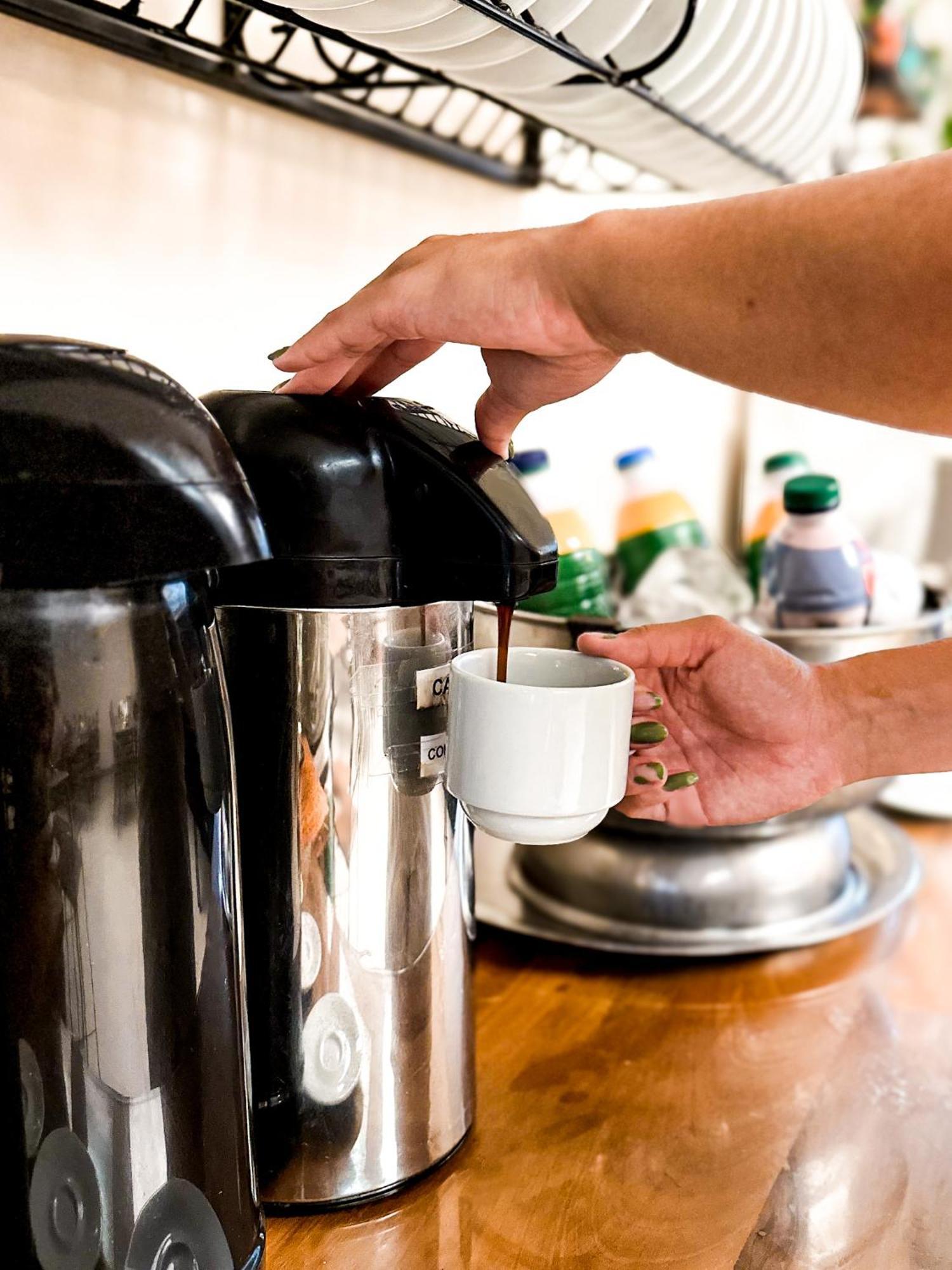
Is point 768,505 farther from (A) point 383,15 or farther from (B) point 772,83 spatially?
(A) point 383,15

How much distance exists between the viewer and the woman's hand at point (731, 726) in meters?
0.73

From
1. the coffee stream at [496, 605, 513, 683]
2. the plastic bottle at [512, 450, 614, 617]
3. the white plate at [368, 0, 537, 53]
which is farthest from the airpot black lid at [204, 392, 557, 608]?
the plastic bottle at [512, 450, 614, 617]

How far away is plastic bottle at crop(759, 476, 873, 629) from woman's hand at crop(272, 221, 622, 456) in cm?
44

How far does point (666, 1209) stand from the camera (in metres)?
0.60

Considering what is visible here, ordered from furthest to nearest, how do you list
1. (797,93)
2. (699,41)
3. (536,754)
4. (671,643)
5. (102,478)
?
(797,93), (699,41), (671,643), (536,754), (102,478)

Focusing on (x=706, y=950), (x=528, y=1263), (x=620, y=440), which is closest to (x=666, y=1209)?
(x=528, y=1263)

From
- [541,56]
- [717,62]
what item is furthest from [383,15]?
[717,62]

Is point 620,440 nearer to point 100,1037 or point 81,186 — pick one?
point 81,186

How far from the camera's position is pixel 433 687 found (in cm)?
56

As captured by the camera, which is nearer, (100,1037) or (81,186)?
(100,1037)

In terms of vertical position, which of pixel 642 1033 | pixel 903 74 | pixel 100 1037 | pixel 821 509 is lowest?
pixel 642 1033

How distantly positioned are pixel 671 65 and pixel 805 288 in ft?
1.54

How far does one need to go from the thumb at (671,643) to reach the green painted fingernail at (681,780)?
72 mm

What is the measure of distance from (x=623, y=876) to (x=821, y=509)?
0.36 m
